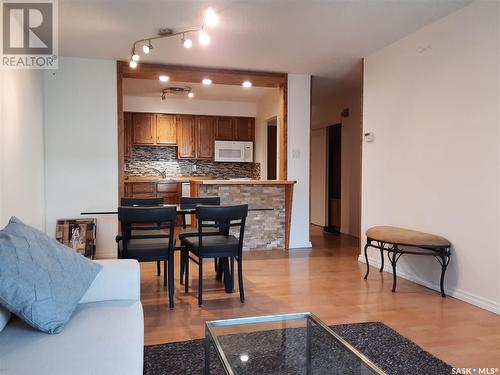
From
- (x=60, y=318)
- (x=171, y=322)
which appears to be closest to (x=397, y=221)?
(x=171, y=322)

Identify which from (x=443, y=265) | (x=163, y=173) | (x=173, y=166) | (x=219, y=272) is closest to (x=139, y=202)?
(x=219, y=272)

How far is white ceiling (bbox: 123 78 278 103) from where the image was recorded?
247 inches

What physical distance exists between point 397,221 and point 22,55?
4.08 metres

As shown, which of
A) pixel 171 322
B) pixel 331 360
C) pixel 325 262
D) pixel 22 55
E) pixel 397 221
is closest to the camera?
pixel 331 360

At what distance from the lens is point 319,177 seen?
25.2 feet

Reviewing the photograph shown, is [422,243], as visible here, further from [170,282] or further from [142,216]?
[142,216]

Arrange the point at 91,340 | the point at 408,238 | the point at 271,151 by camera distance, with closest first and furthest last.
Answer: the point at 91,340, the point at 408,238, the point at 271,151

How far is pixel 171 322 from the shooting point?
265 cm

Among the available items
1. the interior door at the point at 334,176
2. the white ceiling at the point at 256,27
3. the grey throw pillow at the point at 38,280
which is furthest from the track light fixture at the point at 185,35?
the interior door at the point at 334,176

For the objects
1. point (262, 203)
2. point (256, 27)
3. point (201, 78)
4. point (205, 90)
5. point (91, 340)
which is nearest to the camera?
point (91, 340)

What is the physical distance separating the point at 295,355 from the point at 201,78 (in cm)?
402

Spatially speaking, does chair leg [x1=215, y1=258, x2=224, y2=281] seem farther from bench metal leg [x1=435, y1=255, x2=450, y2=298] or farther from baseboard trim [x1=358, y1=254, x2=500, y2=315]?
bench metal leg [x1=435, y1=255, x2=450, y2=298]

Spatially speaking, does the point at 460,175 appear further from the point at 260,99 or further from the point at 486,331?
the point at 260,99

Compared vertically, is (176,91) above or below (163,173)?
above
